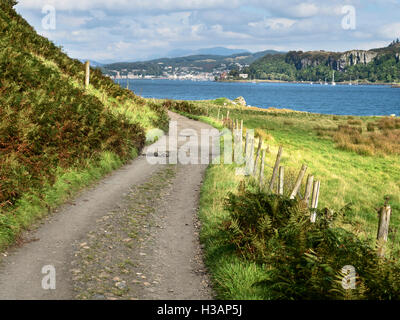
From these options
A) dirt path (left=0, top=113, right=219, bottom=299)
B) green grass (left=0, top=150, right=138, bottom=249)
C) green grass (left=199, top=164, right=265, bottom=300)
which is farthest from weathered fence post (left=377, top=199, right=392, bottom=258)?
green grass (left=0, top=150, right=138, bottom=249)

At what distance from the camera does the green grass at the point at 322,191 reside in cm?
720

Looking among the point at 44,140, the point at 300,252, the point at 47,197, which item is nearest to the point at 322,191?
the point at 300,252

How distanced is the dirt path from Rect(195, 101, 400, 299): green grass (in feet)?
1.26

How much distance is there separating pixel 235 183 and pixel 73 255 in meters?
7.79

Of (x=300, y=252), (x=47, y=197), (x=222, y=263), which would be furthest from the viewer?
(x=47, y=197)

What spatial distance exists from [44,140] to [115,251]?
19.7ft

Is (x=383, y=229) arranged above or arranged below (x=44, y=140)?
below

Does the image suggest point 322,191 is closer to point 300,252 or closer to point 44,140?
point 300,252

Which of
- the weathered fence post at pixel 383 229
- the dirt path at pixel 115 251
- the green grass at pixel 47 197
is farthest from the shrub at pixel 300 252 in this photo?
the green grass at pixel 47 197

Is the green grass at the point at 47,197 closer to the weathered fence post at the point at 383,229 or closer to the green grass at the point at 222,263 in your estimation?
the green grass at the point at 222,263

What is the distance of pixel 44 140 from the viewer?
1270 centimetres

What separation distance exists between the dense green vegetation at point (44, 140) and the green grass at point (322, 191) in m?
4.33
